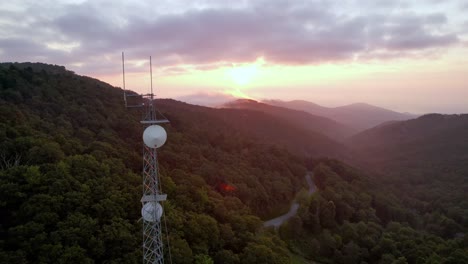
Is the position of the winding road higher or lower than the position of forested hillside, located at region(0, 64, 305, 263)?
lower

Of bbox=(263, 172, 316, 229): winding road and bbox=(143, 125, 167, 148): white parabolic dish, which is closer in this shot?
bbox=(143, 125, 167, 148): white parabolic dish

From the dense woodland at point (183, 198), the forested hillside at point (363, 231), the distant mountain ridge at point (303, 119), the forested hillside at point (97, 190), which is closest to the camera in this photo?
the forested hillside at point (97, 190)

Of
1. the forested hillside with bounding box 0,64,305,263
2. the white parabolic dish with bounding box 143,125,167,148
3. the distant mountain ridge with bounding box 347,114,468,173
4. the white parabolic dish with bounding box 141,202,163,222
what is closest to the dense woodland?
the forested hillside with bounding box 0,64,305,263

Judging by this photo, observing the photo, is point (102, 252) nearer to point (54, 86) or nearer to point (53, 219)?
point (53, 219)

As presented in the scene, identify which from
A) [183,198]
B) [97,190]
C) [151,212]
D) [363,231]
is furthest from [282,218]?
[151,212]

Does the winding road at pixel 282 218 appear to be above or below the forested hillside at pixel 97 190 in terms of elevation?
below

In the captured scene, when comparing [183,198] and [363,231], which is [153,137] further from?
[363,231]

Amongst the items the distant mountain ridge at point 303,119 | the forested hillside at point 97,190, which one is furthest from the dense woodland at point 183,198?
the distant mountain ridge at point 303,119

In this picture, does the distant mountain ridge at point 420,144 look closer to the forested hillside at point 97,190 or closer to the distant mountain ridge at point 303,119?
the distant mountain ridge at point 303,119

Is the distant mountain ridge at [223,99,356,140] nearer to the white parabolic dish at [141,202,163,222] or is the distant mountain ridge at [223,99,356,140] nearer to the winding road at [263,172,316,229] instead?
the winding road at [263,172,316,229]
